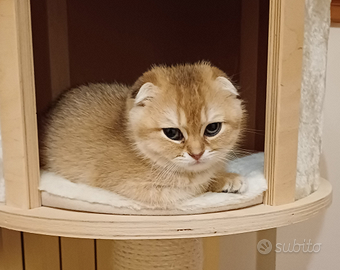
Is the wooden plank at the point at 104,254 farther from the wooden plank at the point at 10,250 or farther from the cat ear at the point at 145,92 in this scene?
the cat ear at the point at 145,92

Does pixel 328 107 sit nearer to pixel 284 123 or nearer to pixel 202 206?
pixel 284 123

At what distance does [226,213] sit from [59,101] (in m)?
0.62

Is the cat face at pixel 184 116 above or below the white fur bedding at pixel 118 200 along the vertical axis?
above

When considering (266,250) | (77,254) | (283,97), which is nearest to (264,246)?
(266,250)

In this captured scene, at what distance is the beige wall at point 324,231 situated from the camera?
1.31 m

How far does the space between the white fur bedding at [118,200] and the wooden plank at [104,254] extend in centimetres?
60

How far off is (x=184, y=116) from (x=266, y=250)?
0.91 meters

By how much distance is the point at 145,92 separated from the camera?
77 cm

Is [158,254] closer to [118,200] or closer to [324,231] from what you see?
[118,200]

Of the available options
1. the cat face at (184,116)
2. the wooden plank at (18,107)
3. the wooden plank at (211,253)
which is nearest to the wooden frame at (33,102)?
the wooden plank at (18,107)

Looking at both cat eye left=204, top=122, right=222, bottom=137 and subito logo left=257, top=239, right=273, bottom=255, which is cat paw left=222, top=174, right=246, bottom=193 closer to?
cat eye left=204, top=122, right=222, bottom=137

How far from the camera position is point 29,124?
0.75 m

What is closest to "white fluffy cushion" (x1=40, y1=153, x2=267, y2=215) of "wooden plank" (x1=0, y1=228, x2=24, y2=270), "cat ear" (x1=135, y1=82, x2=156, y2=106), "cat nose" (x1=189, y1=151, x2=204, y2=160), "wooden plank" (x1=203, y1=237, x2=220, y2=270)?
"cat nose" (x1=189, y1=151, x2=204, y2=160)

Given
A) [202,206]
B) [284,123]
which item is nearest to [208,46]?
[284,123]
